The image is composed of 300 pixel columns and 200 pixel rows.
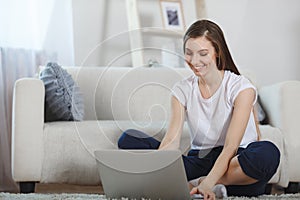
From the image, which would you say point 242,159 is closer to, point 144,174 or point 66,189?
point 144,174

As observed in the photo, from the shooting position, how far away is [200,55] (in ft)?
4.15

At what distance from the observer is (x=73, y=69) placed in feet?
7.92

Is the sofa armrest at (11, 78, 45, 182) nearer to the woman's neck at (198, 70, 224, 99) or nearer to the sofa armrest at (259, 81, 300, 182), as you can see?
the woman's neck at (198, 70, 224, 99)

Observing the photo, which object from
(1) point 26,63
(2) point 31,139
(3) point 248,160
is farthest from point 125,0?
(3) point 248,160

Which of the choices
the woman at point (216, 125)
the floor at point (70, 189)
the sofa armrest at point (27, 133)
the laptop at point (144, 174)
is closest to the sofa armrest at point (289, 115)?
the floor at point (70, 189)

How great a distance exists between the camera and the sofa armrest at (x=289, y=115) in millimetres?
1999

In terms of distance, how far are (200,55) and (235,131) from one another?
10.0 inches

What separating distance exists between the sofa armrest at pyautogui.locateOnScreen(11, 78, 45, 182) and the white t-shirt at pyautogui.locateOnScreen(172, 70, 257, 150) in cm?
67

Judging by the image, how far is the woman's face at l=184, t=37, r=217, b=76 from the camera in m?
1.25

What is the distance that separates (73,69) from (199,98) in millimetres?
1072

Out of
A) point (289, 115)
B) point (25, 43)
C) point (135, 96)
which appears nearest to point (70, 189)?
point (25, 43)

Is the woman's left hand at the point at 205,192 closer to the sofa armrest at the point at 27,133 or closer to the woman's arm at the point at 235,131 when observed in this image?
the woman's arm at the point at 235,131

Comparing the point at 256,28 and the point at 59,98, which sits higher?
the point at 256,28

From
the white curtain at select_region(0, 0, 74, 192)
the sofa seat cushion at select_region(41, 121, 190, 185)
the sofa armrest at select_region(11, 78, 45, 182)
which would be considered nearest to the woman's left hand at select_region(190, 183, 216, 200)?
the sofa seat cushion at select_region(41, 121, 190, 185)
